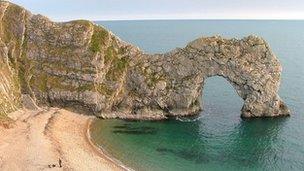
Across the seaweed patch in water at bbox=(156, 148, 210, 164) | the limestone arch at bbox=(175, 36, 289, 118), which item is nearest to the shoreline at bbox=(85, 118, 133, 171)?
the seaweed patch in water at bbox=(156, 148, 210, 164)

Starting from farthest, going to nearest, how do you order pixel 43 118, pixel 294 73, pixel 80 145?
1. pixel 294 73
2. pixel 43 118
3. pixel 80 145

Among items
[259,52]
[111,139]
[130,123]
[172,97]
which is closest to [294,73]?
[259,52]

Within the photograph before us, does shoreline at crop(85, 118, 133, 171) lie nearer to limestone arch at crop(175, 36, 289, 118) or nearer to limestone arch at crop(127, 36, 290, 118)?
limestone arch at crop(127, 36, 290, 118)

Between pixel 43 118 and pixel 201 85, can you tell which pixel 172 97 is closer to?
pixel 201 85

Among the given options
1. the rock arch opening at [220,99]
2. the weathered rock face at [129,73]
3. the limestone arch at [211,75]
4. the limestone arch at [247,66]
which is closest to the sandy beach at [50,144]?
the weathered rock face at [129,73]

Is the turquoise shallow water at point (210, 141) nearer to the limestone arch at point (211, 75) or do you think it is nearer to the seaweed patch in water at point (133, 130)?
the seaweed patch in water at point (133, 130)

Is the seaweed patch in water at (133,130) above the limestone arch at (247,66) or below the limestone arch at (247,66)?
below

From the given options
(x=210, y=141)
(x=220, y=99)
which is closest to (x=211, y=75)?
(x=210, y=141)
